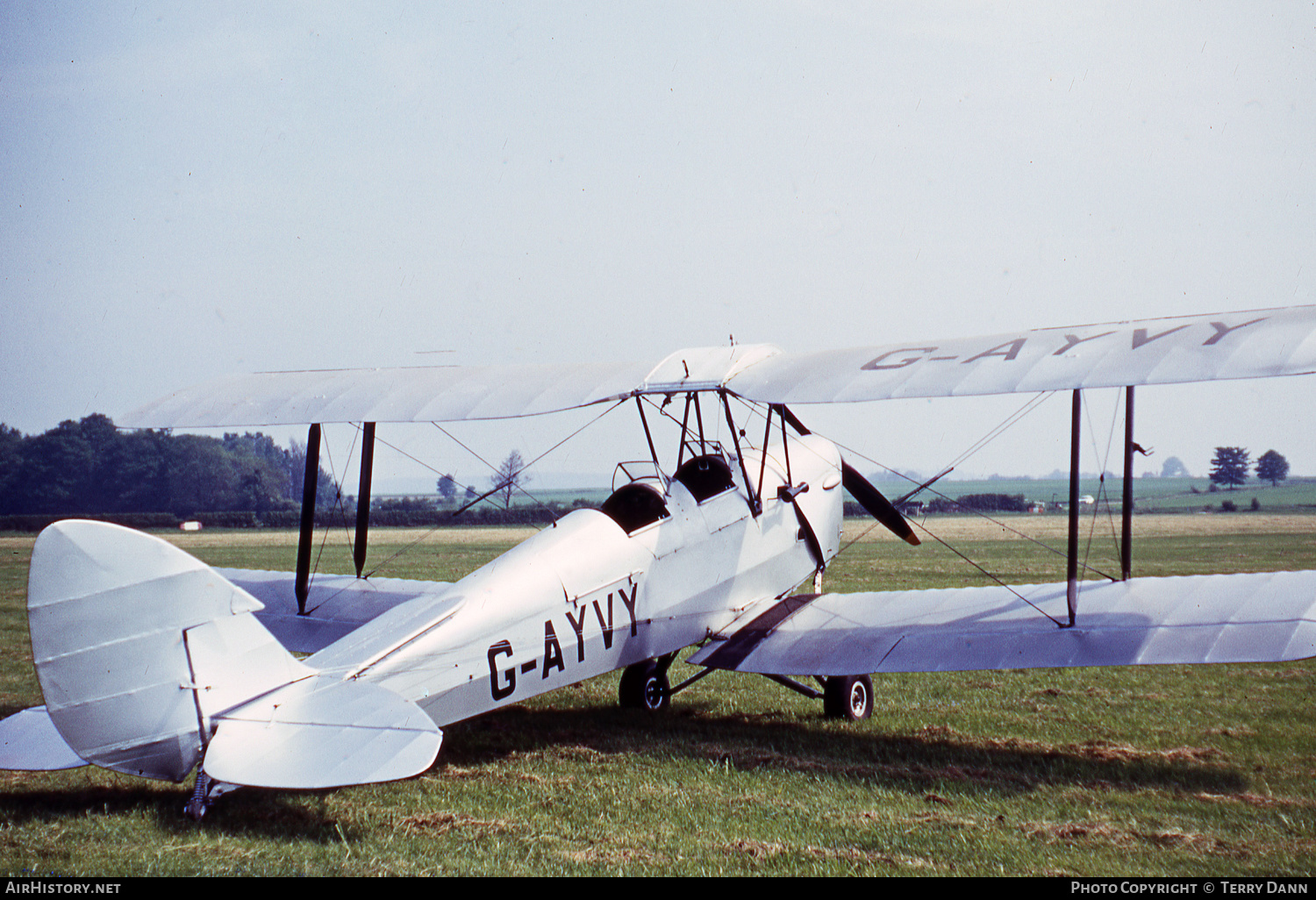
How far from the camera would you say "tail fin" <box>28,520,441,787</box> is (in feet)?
13.2

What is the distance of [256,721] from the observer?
448cm

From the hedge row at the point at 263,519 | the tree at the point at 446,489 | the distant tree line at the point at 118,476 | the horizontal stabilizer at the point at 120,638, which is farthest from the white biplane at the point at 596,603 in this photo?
the distant tree line at the point at 118,476

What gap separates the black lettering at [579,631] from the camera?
20.8ft

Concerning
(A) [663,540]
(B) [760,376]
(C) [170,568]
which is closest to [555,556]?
(A) [663,540]

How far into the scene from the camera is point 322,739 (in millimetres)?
4277

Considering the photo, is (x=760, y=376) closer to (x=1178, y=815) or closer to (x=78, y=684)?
(x=1178, y=815)

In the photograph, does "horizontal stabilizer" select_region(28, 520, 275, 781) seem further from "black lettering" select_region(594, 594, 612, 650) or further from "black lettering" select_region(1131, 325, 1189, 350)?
"black lettering" select_region(1131, 325, 1189, 350)

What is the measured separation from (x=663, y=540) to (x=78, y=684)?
12.7ft

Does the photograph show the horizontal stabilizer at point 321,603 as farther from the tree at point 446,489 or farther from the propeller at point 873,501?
the tree at point 446,489

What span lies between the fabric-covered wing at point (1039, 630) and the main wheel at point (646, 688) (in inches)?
29.2

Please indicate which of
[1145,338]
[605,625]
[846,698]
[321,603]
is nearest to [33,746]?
[605,625]

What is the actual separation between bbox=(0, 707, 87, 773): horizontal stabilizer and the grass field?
34 cm

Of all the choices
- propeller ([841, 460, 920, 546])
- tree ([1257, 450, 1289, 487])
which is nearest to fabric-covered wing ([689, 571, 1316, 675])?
propeller ([841, 460, 920, 546])

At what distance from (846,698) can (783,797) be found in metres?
2.25
